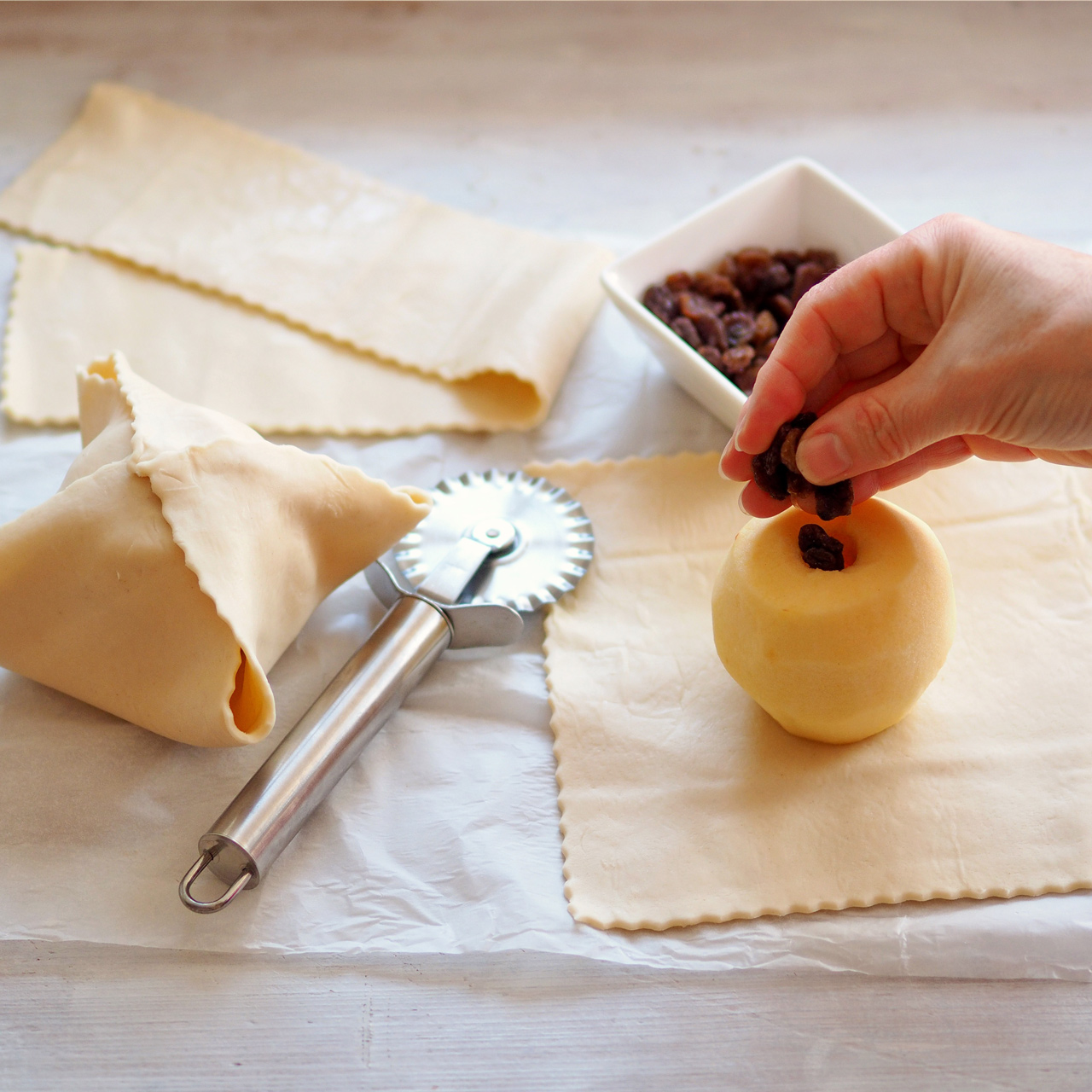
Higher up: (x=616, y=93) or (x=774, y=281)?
(x=616, y=93)

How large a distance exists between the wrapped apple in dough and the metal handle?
1.12 ft

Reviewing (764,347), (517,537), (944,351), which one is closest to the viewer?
(944,351)

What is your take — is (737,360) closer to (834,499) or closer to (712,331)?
(712,331)

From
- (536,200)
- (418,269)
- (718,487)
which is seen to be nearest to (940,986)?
(718,487)

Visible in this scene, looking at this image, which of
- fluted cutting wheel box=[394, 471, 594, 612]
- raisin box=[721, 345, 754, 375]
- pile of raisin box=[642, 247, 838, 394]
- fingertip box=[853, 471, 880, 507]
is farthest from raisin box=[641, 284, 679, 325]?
fingertip box=[853, 471, 880, 507]

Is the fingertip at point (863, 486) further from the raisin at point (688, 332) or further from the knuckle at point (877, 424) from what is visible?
the raisin at point (688, 332)

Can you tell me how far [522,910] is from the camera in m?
1.00

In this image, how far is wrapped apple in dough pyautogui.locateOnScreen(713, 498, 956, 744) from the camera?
985 mm

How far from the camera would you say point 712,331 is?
1402 millimetres

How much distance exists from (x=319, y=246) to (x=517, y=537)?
72 cm

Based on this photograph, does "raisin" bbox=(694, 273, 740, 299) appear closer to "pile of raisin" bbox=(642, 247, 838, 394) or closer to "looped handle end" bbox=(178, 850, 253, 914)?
"pile of raisin" bbox=(642, 247, 838, 394)

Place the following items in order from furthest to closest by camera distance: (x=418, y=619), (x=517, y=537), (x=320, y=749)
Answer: (x=517, y=537), (x=418, y=619), (x=320, y=749)

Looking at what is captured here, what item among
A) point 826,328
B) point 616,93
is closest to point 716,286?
point 826,328

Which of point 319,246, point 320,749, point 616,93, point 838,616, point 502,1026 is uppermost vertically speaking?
point 616,93
